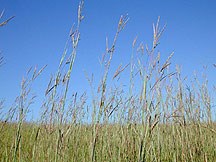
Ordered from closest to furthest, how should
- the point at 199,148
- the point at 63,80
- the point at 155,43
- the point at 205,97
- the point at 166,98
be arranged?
the point at 155,43 → the point at 63,80 → the point at 199,148 → the point at 166,98 → the point at 205,97

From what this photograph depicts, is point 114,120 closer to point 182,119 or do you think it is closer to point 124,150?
point 124,150

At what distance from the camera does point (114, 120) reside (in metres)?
3.23

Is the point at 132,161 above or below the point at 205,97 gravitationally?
below

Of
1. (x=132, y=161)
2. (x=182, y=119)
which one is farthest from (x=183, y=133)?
(x=132, y=161)

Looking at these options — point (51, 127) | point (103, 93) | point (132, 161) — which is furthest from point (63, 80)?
point (132, 161)

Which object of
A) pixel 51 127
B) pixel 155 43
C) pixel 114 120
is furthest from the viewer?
pixel 114 120

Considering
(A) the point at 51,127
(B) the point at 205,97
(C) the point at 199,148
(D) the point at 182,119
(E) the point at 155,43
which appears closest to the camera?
(E) the point at 155,43

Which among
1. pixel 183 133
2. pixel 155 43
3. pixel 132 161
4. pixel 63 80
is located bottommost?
pixel 132 161

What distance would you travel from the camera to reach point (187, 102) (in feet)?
8.68

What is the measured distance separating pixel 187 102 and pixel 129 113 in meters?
0.67

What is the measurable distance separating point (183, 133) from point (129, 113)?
0.69 m

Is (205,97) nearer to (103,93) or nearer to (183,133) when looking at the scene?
(183,133)

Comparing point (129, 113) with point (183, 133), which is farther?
point (129, 113)

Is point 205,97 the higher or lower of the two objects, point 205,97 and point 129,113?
the higher
